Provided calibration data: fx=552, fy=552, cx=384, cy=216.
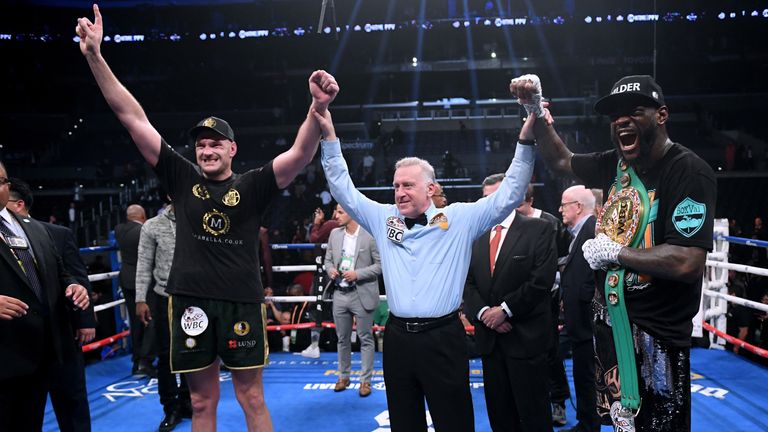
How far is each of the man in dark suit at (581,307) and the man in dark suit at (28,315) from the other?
2.70 meters

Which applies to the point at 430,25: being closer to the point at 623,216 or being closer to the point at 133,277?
the point at 133,277

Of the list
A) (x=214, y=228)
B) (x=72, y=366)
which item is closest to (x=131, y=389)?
(x=72, y=366)

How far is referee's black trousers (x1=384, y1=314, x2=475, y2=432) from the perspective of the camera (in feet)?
6.94

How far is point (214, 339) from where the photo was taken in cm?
228

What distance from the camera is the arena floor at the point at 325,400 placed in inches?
142

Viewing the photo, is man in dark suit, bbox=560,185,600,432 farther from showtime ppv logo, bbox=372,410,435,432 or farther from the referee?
the referee

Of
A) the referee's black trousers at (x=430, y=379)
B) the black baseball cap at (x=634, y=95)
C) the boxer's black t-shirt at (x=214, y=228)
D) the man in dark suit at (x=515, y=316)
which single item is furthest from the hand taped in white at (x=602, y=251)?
the boxer's black t-shirt at (x=214, y=228)

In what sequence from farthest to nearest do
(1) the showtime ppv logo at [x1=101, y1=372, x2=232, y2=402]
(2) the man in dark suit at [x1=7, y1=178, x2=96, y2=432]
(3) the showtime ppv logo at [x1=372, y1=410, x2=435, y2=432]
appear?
(1) the showtime ppv logo at [x1=101, y1=372, x2=232, y2=402] → (3) the showtime ppv logo at [x1=372, y1=410, x2=435, y2=432] → (2) the man in dark suit at [x1=7, y1=178, x2=96, y2=432]

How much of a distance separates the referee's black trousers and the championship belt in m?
0.57

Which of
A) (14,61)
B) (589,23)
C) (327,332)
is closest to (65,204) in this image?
(14,61)

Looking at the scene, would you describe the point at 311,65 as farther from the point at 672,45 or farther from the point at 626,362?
the point at 626,362

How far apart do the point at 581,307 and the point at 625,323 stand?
1753 millimetres

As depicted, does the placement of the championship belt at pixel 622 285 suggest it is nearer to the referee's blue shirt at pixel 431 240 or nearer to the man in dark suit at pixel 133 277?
the referee's blue shirt at pixel 431 240

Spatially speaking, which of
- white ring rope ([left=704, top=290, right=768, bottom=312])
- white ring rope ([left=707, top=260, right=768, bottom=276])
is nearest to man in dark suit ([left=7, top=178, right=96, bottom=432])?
white ring rope ([left=704, top=290, right=768, bottom=312])
